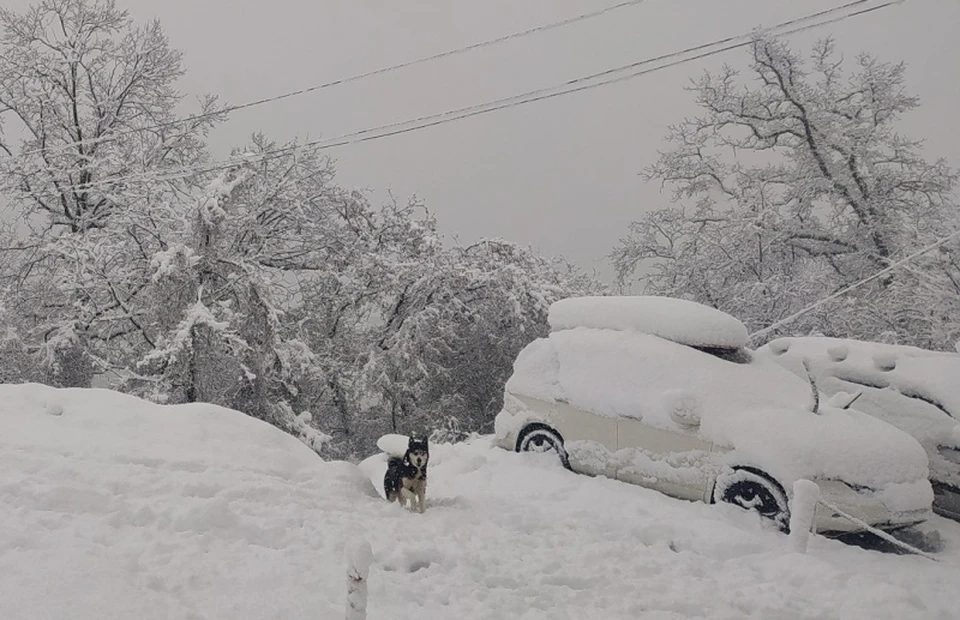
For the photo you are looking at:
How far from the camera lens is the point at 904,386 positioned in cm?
765

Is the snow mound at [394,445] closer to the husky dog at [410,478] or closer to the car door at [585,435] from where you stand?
the husky dog at [410,478]

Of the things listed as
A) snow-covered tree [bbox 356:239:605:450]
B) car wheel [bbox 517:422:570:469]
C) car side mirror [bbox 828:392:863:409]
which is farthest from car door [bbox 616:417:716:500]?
snow-covered tree [bbox 356:239:605:450]

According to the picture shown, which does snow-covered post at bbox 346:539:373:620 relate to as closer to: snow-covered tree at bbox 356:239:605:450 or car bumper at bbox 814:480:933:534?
car bumper at bbox 814:480:933:534

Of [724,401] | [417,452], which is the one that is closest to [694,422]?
[724,401]

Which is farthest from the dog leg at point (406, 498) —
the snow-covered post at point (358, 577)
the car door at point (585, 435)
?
the snow-covered post at point (358, 577)

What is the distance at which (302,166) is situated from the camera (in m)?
17.7

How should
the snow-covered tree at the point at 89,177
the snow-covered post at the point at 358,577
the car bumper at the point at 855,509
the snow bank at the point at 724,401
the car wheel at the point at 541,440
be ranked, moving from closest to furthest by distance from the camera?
the snow-covered post at the point at 358,577 < the car bumper at the point at 855,509 < the snow bank at the point at 724,401 < the car wheel at the point at 541,440 < the snow-covered tree at the point at 89,177

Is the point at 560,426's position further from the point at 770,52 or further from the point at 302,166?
the point at 770,52

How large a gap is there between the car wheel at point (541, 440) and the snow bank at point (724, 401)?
14.9 inches

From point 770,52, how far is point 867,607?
18695 mm

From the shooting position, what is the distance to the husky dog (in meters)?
5.65

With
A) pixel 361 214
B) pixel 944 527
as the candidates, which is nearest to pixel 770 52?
pixel 361 214

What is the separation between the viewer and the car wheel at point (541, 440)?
7219mm

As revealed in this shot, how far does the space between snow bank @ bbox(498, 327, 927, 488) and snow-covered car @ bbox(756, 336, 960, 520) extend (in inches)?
25.3
